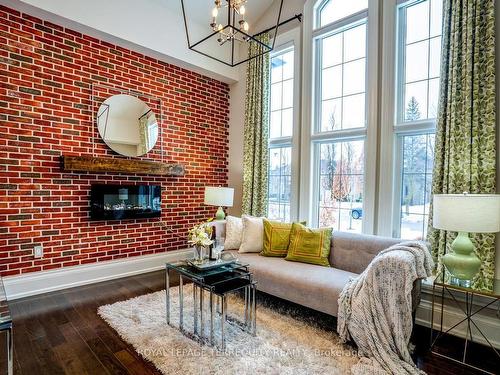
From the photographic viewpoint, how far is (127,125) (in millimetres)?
3938

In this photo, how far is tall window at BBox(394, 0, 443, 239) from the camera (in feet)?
9.89

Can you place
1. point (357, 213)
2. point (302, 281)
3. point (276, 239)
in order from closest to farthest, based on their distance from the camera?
1. point (302, 281)
2. point (276, 239)
3. point (357, 213)

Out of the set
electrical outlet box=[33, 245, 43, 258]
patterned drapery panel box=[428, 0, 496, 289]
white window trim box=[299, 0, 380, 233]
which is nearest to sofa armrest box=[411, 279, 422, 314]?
patterned drapery panel box=[428, 0, 496, 289]

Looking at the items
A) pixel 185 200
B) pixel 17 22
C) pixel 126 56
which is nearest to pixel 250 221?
pixel 185 200

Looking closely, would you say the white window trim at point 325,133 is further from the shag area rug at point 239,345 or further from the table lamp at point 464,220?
the shag area rug at point 239,345

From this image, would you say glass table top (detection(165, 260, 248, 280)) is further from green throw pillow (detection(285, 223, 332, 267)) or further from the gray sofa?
green throw pillow (detection(285, 223, 332, 267))

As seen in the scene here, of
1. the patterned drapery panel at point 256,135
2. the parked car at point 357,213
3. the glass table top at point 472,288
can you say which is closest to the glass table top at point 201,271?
the glass table top at point 472,288

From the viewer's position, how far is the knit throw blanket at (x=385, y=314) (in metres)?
2.02


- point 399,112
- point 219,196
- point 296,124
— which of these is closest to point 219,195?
point 219,196

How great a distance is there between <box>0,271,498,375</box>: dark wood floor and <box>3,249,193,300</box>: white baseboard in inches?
4.8

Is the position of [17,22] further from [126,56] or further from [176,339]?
[176,339]

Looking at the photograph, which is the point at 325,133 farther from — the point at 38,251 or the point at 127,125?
the point at 38,251

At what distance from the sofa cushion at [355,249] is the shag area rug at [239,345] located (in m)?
0.70

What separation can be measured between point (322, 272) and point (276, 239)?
730 millimetres
